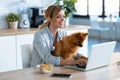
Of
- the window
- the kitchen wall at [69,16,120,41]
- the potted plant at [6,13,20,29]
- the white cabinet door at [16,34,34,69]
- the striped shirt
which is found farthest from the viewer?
the window

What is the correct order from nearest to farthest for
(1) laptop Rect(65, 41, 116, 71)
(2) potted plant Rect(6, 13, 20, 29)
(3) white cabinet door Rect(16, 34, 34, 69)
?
(1) laptop Rect(65, 41, 116, 71) → (3) white cabinet door Rect(16, 34, 34, 69) → (2) potted plant Rect(6, 13, 20, 29)

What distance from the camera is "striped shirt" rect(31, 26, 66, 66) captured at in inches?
89.7

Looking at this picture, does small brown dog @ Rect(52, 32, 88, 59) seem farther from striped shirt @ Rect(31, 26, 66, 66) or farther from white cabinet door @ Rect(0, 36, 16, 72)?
white cabinet door @ Rect(0, 36, 16, 72)

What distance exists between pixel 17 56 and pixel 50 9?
4.60ft

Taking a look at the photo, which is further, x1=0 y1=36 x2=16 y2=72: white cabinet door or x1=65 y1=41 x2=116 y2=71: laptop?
x1=0 y1=36 x2=16 y2=72: white cabinet door

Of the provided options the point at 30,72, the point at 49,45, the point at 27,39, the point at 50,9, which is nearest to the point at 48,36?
the point at 49,45

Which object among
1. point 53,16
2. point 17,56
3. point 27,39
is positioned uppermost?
point 53,16

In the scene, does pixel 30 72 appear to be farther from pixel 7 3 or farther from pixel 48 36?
pixel 7 3

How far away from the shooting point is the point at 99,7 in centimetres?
927

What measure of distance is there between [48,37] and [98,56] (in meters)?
0.66

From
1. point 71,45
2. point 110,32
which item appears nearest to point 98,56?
point 71,45

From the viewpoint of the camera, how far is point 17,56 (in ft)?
12.1

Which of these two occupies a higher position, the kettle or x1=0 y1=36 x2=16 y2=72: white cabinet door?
the kettle

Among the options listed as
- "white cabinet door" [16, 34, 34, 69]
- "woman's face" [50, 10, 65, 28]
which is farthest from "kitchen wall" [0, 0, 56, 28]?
"woman's face" [50, 10, 65, 28]
